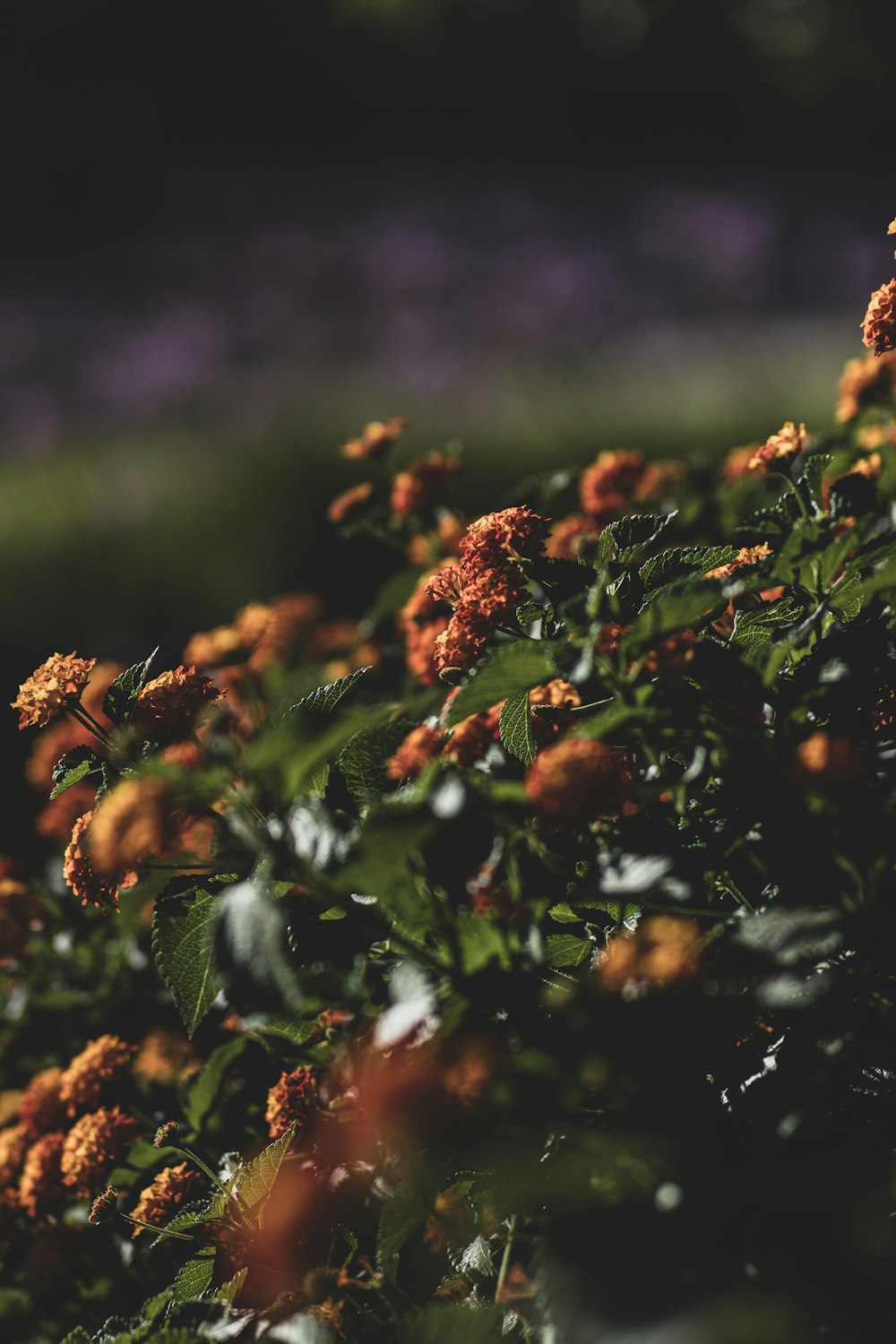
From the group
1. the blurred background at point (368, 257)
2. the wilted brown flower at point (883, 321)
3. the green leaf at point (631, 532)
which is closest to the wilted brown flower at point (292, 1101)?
the green leaf at point (631, 532)

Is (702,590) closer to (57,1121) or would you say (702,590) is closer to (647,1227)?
(647,1227)

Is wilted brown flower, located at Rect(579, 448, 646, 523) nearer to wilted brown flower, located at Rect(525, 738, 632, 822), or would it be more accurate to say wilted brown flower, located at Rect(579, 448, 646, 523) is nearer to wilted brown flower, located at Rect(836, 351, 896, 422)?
wilted brown flower, located at Rect(836, 351, 896, 422)

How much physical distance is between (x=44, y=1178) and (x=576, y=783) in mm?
858

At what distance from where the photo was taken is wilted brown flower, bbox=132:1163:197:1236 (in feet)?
3.43

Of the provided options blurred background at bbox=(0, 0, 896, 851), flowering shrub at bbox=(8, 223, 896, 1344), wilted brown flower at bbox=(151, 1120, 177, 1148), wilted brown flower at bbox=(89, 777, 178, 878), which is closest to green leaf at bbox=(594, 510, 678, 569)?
flowering shrub at bbox=(8, 223, 896, 1344)

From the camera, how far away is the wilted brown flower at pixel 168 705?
999mm

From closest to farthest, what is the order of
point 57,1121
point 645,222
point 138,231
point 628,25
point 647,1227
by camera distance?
point 647,1227, point 57,1121, point 645,222, point 138,231, point 628,25

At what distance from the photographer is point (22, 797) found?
9.69ft

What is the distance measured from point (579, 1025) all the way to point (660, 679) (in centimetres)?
25

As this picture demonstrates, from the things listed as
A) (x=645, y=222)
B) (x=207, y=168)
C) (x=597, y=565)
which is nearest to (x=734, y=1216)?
(x=597, y=565)

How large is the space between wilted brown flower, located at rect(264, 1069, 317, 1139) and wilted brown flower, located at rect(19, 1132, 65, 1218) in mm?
363

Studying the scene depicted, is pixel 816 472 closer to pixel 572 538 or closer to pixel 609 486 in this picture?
pixel 572 538

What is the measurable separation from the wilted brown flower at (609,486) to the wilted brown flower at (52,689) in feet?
2.78

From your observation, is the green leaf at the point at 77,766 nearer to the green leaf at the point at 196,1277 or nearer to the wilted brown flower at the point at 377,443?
the green leaf at the point at 196,1277
